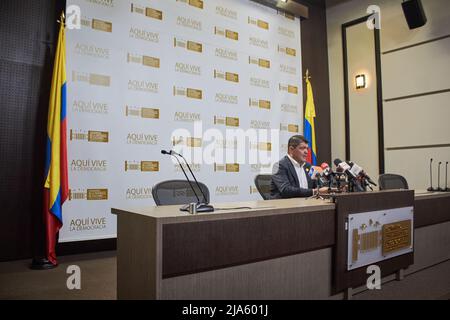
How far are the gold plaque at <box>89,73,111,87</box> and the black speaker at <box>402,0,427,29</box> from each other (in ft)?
13.0

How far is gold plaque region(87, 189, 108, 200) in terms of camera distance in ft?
11.9

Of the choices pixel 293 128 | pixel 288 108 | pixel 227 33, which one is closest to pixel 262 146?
pixel 293 128

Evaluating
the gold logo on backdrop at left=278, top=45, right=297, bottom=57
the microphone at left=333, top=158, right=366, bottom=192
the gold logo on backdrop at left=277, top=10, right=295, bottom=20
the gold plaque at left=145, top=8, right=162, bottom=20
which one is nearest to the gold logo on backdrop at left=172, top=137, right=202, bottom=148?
the gold plaque at left=145, top=8, right=162, bottom=20

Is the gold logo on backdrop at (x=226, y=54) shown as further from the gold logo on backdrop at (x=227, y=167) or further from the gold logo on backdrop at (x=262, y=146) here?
the gold logo on backdrop at (x=227, y=167)

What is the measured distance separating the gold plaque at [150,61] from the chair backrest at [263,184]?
1865 mm

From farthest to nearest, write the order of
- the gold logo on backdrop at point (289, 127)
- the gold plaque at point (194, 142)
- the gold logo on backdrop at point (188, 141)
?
the gold logo on backdrop at point (289, 127) → the gold plaque at point (194, 142) → the gold logo on backdrop at point (188, 141)

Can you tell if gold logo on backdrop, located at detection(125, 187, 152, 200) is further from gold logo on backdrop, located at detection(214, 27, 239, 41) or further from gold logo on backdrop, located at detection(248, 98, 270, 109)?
gold logo on backdrop, located at detection(214, 27, 239, 41)

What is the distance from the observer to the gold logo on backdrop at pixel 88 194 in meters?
3.54

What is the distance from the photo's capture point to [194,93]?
441 centimetres

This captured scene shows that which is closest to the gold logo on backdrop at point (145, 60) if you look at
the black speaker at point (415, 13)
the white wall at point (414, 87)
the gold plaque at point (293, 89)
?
the gold plaque at point (293, 89)
